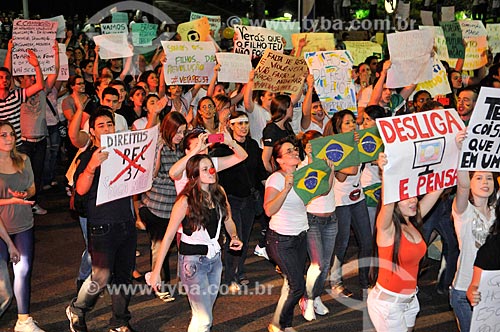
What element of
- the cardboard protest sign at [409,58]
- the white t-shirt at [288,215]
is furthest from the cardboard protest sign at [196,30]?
the white t-shirt at [288,215]

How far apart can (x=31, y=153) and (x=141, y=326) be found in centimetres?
442

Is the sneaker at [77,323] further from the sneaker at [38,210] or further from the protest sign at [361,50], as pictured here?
the protest sign at [361,50]

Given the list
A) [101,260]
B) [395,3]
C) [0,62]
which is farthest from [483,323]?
[395,3]

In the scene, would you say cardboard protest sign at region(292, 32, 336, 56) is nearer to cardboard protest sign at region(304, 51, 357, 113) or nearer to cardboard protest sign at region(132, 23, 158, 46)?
cardboard protest sign at region(304, 51, 357, 113)

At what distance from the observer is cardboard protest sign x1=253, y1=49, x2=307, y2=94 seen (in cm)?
1010

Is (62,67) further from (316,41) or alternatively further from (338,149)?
(338,149)

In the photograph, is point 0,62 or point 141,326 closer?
point 141,326

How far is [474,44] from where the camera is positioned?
13172 millimetres

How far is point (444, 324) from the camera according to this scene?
7.60 m

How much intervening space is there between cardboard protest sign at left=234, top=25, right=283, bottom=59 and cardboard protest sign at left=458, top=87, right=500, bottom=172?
5.92 meters

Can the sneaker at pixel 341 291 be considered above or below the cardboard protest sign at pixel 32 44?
below

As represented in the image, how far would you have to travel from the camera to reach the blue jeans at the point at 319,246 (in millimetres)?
7496

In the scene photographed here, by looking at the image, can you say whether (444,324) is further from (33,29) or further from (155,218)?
(33,29)

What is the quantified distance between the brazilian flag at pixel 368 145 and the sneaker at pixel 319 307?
57.4 inches
